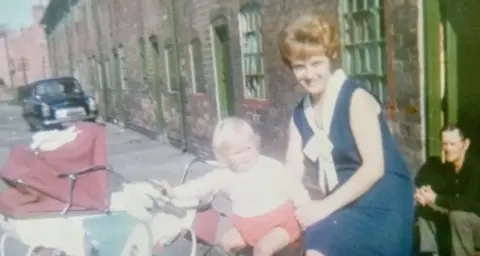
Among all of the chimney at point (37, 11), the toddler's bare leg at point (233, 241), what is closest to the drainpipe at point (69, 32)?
the chimney at point (37, 11)

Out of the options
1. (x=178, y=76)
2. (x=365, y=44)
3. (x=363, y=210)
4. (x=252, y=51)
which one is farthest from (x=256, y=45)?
(x=363, y=210)

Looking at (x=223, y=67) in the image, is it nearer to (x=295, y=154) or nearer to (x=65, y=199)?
(x=65, y=199)

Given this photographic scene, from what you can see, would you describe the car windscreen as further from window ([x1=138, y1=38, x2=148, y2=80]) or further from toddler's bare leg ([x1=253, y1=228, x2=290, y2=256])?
toddler's bare leg ([x1=253, y1=228, x2=290, y2=256])

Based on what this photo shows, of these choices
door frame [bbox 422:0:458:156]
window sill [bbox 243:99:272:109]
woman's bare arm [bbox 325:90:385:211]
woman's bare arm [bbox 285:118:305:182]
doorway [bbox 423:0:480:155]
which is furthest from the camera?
window sill [bbox 243:99:272:109]

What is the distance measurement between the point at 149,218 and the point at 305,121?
0.81 meters

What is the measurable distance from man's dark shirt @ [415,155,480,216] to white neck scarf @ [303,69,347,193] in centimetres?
51

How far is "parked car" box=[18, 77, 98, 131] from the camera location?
2656mm

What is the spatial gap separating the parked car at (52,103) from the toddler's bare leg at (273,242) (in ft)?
4.10

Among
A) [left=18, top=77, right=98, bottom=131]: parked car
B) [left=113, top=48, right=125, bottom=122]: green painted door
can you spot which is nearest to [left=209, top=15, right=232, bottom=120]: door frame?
[left=113, top=48, right=125, bottom=122]: green painted door

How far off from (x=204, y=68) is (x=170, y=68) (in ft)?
0.56

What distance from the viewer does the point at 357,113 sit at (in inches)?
57.1

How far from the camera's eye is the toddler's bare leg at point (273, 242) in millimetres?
1748

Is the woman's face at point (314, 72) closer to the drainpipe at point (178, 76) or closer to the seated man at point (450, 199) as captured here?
the seated man at point (450, 199)

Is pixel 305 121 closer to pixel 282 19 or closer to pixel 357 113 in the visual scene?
pixel 357 113
